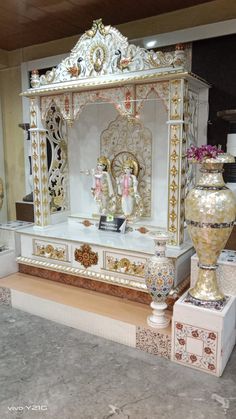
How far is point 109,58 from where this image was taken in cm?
266

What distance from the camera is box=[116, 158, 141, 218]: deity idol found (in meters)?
3.11

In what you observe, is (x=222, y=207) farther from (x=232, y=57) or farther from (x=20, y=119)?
(x=20, y=119)

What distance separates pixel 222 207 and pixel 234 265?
52 cm

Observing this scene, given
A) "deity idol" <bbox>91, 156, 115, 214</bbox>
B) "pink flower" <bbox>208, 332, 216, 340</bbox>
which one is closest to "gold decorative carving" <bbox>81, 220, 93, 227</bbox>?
"deity idol" <bbox>91, 156, 115, 214</bbox>

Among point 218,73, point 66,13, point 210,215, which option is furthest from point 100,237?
point 66,13

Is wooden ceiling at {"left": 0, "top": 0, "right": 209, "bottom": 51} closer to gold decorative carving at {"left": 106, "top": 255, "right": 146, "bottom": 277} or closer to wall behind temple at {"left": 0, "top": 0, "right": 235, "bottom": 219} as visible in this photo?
wall behind temple at {"left": 0, "top": 0, "right": 235, "bottom": 219}

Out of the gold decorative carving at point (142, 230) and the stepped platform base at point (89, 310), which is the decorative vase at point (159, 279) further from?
the gold decorative carving at point (142, 230)

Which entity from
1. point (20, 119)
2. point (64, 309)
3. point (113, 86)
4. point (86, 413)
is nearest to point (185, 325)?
point (86, 413)

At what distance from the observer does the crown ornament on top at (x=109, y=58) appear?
2.46 m

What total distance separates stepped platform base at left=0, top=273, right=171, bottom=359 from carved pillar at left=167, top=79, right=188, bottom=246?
2.16 ft

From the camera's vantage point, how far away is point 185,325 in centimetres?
209

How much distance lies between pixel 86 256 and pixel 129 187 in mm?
745

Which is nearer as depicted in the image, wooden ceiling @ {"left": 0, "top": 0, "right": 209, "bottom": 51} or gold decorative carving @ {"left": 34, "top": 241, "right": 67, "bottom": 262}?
wooden ceiling @ {"left": 0, "top": 0, "right": 209, "bottom": 51}

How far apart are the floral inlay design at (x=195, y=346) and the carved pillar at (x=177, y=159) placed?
715 mm
